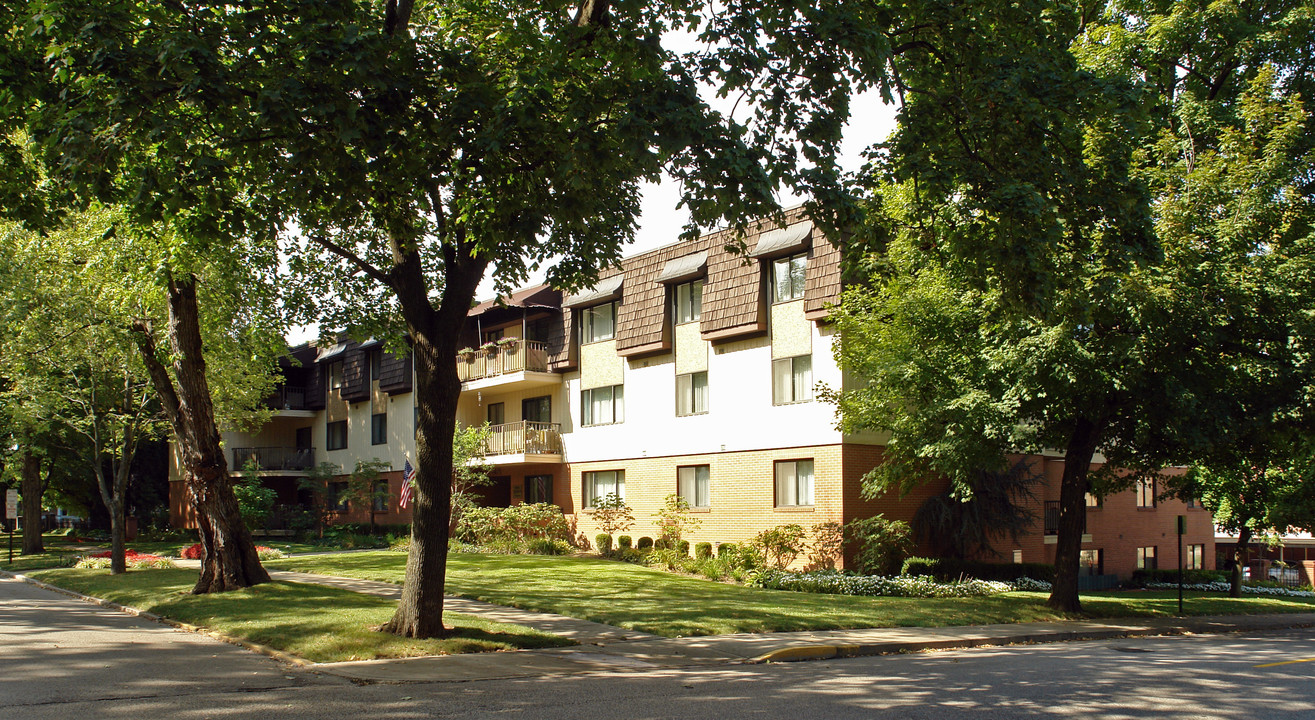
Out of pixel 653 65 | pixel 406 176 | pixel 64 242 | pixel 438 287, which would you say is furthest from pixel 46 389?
pixel 653 65

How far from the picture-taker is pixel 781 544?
82.1ft

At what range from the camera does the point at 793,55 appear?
36.4 ft

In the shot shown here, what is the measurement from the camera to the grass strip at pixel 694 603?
52.9ft

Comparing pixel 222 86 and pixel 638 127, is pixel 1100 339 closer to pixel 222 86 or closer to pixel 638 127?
pixel 638 127

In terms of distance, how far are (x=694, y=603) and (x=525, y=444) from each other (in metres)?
16.6

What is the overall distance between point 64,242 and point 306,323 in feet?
25.0

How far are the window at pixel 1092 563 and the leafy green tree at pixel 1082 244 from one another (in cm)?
1365

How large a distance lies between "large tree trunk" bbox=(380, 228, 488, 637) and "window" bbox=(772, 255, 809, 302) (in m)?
14.7

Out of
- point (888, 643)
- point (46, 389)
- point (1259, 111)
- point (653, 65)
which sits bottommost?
point (888, 643)

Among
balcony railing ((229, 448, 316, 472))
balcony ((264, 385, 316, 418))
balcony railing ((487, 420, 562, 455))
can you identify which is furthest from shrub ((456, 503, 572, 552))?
balcony ((264, 385, 316, 418))

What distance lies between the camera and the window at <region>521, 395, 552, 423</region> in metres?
35.8

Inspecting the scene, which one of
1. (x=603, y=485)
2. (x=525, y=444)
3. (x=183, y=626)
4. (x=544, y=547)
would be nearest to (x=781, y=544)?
(x=544, y=547)

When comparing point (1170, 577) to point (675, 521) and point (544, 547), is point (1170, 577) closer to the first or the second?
point (675, 521)

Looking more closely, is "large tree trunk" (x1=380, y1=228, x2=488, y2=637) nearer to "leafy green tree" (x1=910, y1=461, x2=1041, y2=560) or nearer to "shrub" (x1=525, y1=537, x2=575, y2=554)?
"leafy green tree" (x1=910, y1=461, x2=1041, y2=560)
